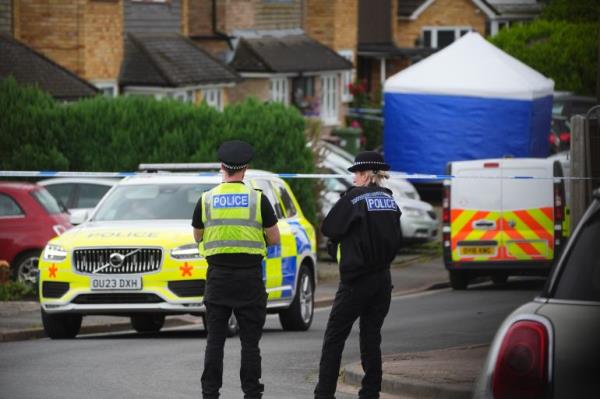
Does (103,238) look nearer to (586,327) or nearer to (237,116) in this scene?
(586,327)

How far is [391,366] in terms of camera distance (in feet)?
42.0

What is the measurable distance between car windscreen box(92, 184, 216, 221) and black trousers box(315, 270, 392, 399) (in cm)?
610

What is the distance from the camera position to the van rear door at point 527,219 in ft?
77.2

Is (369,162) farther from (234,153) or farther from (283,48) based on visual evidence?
(283,48)

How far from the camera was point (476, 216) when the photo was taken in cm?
2380

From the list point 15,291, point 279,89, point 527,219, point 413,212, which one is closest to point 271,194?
point 15,291

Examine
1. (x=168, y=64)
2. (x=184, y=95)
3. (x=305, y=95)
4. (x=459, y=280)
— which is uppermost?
(x=168, y=64)

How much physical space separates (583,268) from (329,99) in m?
48.4

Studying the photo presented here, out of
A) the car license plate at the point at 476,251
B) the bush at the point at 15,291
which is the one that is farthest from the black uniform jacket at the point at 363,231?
the car license plate at the point at 476,251

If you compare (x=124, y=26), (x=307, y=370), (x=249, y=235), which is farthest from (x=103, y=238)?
(x=124, y=26)

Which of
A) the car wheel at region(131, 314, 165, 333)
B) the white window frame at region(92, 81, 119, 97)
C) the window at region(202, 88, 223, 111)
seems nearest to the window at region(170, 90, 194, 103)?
the window at region(202, 88, 223, 111)

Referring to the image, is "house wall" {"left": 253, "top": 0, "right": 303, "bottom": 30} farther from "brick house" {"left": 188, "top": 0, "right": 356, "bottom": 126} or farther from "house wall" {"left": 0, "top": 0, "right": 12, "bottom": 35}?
"house wall" {"left": 0, "top": 0, "right": 12, "bottom": 35}

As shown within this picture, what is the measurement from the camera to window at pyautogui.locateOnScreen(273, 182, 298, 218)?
17.5 meters

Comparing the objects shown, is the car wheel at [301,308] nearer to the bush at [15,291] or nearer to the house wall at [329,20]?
the bush at [15,291]
